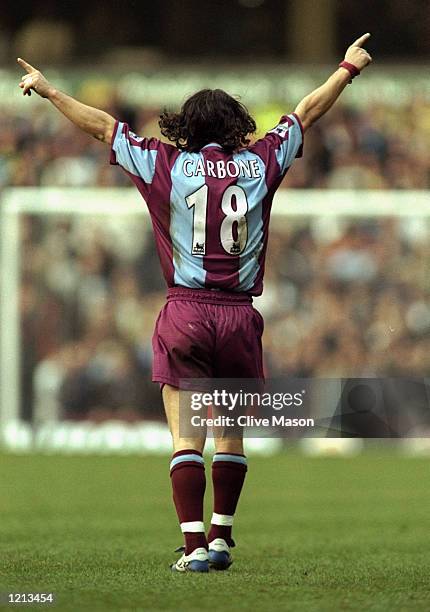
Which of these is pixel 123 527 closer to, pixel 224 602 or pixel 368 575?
pixel 368 575

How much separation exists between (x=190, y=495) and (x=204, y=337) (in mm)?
629

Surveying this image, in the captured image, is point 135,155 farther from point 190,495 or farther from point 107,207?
point 107,207

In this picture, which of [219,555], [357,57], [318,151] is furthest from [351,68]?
[318,151]

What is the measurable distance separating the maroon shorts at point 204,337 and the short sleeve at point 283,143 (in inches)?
22.9

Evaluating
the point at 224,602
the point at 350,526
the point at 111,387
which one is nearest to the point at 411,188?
the point at 111,387

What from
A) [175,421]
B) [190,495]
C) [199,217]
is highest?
[199,217]

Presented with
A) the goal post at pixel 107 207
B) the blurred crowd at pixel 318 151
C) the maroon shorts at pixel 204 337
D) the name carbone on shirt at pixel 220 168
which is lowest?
the maroon shorts at pixel 204 337

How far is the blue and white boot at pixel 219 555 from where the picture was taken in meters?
6.26

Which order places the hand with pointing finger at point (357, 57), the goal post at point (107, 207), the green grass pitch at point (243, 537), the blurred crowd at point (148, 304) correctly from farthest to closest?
the goal post at point (107, 207)
the blurred crowd at point (148, 304)
the hand with pointing finger at point (357, 57)
the green grass pitch at point (243, 537)

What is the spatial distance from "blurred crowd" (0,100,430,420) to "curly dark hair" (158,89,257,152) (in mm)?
9108

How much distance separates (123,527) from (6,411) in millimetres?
7496

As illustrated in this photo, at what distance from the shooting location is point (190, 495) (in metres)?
6.11

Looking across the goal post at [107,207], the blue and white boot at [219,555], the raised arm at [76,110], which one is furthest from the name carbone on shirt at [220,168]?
the goal post at [107,207]

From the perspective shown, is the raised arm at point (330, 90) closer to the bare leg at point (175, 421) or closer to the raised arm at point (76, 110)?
the raised arm at point (76, 110)
